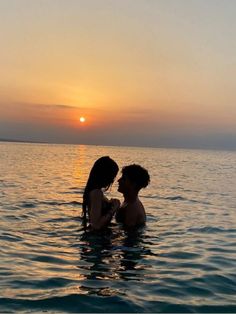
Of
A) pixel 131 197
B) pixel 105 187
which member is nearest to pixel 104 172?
pixel 105 187

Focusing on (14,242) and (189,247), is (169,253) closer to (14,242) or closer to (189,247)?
(189,247)

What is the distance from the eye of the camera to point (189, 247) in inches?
390

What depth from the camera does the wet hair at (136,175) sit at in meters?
10.2

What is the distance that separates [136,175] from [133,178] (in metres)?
0.11

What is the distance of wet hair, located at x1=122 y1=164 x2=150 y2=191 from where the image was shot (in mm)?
10180

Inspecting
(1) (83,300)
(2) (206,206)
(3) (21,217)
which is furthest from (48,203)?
(1) (83,300)

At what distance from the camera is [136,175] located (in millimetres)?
10234

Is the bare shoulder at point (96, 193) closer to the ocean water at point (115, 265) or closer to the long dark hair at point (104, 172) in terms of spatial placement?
the long dark hair at point (104, 172)

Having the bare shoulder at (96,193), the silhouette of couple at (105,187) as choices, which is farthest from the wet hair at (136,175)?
the bare shoulder at (96,193)

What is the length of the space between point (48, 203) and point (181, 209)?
17.0ft

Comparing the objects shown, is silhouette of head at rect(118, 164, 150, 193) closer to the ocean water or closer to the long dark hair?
the long dark hair

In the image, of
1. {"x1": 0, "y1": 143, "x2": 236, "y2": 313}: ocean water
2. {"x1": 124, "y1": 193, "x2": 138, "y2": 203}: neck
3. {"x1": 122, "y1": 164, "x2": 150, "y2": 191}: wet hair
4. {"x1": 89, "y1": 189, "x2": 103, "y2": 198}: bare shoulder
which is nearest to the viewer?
{"x1": 0, "y1": 143, "x2": 236, "y2": 313}: ocean water

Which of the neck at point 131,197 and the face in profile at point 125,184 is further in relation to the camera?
the neck at point 131,197

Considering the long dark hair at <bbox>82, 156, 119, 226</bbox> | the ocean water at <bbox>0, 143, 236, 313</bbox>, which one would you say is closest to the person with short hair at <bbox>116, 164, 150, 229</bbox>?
the ocean water at <bbox>0, 143, 236, 313</bbox>
